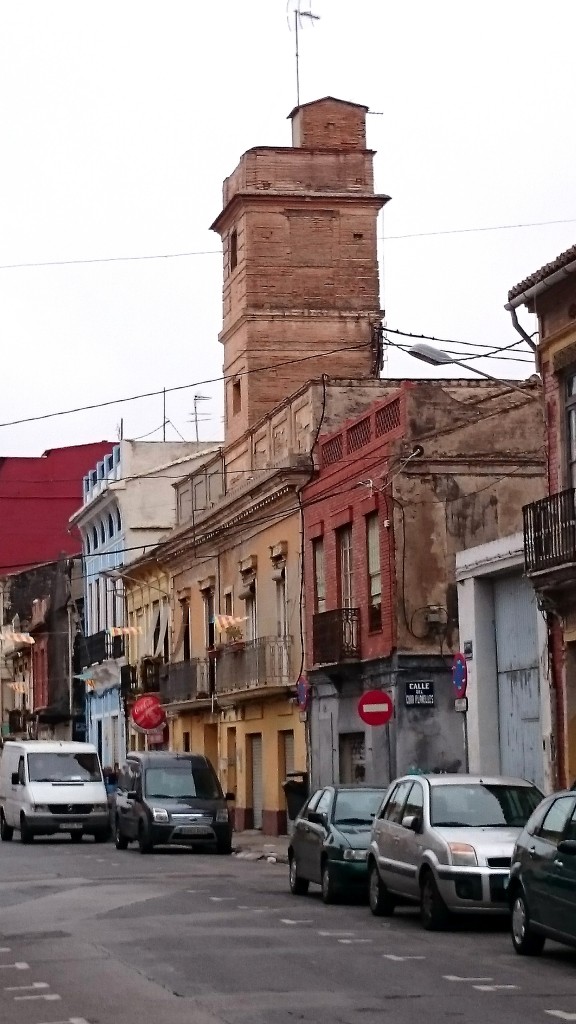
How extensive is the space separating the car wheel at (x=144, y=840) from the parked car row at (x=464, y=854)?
38.8 ft

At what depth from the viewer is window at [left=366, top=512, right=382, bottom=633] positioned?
33.2 m

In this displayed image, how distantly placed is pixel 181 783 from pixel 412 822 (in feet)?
53.4

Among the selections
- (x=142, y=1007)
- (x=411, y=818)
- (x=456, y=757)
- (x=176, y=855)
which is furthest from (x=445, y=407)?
(x=142, y=1007)

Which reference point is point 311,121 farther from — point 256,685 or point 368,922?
point 368,922

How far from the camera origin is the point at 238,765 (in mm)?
43062

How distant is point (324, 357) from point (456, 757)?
614 inches

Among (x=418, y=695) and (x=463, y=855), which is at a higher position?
(x=418, y=695)

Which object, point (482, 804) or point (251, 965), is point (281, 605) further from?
point (251, 965)

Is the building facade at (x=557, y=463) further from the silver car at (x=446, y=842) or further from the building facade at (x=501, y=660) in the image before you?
the silver car at (x=446, y=842)

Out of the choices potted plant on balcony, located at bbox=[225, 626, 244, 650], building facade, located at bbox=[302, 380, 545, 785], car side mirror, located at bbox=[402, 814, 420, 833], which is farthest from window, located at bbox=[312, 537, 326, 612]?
car side mirror, located at bbox=[402, 814, 420, 833]

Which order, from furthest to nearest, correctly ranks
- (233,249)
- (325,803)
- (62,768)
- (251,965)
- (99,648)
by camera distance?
1. (99,648)
2. (233,249)
3. (62,768)
4. (325,803)
5. (251,965)

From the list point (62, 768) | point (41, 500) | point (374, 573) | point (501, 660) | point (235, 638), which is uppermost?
point (41, 500)

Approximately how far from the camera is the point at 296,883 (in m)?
22.1

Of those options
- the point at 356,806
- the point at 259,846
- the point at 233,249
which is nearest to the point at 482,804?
the point at 356,806
